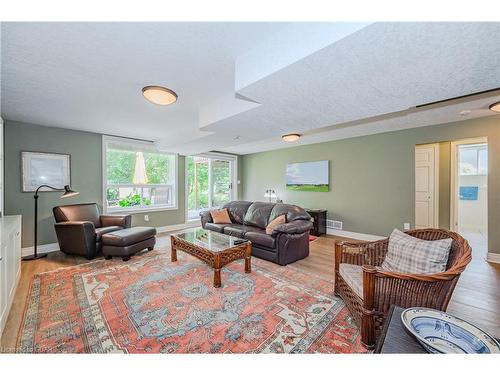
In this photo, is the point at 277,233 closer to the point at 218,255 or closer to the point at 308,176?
the point at 218,255

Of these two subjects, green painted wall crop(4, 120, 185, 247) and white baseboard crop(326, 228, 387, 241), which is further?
white baseboard crop(326, 228, 387, 241)

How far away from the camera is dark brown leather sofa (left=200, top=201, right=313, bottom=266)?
121 inches

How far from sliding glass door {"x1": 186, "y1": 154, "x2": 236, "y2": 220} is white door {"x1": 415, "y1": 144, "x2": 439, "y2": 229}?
511 cm

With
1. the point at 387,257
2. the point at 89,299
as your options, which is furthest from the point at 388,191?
the point at 89,299

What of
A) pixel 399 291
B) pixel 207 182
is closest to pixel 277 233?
pixel 399 291

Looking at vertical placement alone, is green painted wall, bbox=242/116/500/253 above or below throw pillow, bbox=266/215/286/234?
above

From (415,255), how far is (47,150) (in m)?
5.67

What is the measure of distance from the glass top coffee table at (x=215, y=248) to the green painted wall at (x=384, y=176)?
10.5 ft

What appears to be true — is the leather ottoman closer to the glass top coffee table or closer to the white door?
the glass top coffee table

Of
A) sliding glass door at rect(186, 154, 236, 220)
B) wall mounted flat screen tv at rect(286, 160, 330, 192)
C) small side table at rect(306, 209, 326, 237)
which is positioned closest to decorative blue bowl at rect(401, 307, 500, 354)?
small side table at rect(306, 209, 326, 237)

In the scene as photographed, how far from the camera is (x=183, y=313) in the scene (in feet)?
6.31

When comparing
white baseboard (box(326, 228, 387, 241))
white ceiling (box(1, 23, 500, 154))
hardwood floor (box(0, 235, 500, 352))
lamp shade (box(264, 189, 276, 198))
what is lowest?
hardwood floor (box(0, 235, 500, 352))

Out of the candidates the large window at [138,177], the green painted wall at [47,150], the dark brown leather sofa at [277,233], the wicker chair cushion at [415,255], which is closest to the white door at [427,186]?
the dark brown leather sofa at [277,233]

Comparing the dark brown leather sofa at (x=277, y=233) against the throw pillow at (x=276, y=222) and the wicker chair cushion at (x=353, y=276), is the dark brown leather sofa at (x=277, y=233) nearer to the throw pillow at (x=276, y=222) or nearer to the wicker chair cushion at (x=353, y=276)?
the throw pillow at (x=276, y=222)
